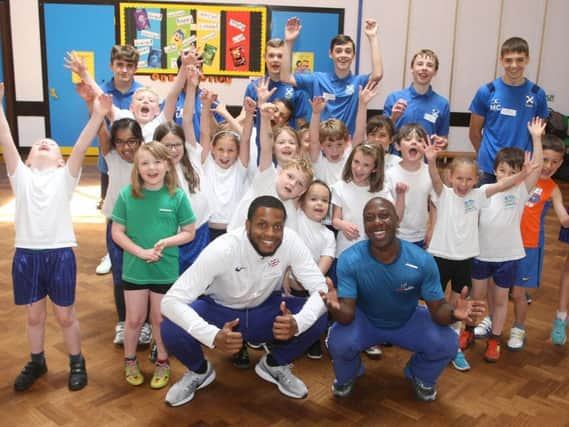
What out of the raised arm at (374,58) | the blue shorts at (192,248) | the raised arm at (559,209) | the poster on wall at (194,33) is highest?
the poster on wall at (194,33)

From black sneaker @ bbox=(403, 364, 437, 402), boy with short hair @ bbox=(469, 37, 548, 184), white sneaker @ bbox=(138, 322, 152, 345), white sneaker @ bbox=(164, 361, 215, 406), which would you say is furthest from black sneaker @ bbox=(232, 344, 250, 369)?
boy with short hair @ bbox=(469, 37, 548, 184)

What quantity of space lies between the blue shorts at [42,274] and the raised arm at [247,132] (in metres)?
1.15

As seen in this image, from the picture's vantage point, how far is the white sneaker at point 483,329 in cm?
360

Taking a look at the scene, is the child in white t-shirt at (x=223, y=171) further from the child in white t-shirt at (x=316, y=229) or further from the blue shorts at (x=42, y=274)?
the blue shorts at (x=42, y=274)

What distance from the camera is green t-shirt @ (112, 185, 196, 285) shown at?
2.80 m

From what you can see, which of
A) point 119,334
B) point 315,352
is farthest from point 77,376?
point 315,352

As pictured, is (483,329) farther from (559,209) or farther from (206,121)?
(206,121)

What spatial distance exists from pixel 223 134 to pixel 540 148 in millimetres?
1754

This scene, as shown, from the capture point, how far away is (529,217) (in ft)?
11.6

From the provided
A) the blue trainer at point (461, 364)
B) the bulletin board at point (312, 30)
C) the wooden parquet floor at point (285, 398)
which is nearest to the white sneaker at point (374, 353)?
the wooden parquet floor at point (285, 398)

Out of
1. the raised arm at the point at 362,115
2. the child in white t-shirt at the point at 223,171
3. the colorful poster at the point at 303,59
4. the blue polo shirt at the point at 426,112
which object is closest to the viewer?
the child in white t-shirt at the point at 223,171

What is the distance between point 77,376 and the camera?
2.85m

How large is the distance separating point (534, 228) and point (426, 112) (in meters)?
1.07

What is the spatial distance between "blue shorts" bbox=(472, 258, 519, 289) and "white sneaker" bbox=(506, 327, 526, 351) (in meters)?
0.33
